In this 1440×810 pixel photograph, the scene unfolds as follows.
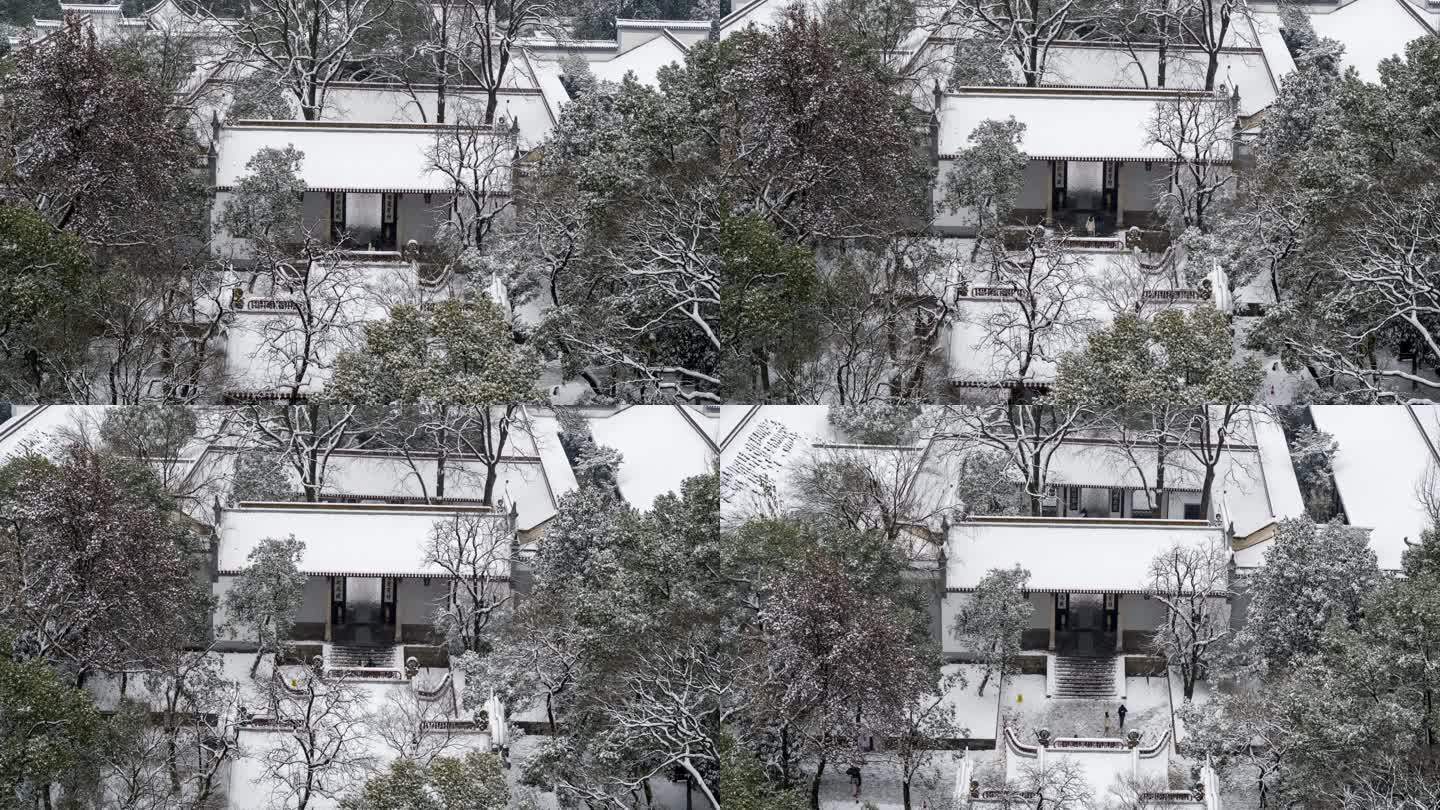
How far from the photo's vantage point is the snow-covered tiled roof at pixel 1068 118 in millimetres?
97125

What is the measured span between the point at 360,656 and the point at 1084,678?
17259 mm

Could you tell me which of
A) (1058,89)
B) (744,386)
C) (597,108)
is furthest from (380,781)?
(1058,89)

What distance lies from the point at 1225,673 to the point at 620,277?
1894 centimetres

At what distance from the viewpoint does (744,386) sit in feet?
298

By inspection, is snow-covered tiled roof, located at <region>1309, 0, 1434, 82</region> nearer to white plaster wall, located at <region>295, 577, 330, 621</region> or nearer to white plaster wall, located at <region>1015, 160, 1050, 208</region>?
white plaster wall, located at <region>1015, 160, 1050, 208</region>

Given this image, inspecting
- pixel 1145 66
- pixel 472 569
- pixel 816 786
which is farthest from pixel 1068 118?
pixel 816 786

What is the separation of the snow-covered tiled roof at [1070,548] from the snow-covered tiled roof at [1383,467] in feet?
12.8

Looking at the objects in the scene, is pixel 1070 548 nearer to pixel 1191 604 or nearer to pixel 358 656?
pixel 1191 604

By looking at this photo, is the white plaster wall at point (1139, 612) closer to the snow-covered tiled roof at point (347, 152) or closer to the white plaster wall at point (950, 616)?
the white plaster wall at point (950, 616)

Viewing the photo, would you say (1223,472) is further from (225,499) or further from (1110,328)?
(225,499)

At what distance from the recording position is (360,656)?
8619cm

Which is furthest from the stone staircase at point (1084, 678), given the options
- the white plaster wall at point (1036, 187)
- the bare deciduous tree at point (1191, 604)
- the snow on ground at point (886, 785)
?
the white plaster wall at point (1036, 187)

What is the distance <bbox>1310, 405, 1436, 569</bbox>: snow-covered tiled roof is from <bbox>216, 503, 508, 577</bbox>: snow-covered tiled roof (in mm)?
20689

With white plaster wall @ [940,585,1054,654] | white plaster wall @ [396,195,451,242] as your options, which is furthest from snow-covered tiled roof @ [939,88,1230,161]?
white plaster wall @ [940,585,1054,654]
